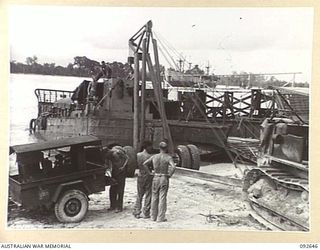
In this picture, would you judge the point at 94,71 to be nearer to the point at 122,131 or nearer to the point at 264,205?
the point at 122,131

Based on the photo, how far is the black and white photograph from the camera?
2258 mm

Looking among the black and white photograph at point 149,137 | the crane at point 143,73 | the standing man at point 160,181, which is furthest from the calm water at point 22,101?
the standing man at point 160,181

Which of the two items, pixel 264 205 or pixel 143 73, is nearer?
pixel 264 205

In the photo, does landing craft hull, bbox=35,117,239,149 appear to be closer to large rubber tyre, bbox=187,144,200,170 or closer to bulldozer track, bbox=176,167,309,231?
large rubber tyre, bbox=187,144,200,170

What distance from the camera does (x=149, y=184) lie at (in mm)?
2352

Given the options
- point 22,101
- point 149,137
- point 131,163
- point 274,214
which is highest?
point 22,101

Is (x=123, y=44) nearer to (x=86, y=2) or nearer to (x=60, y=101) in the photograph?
(x=86, y=2)

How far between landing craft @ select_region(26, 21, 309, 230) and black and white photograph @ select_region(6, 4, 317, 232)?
0.01m

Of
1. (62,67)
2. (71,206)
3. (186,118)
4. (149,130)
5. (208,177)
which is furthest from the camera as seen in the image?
(186,118)

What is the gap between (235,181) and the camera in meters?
2.53

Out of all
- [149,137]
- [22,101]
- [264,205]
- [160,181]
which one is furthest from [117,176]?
[264,205]

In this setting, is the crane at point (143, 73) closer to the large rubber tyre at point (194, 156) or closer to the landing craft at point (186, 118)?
the landing craft at point (186, 118)

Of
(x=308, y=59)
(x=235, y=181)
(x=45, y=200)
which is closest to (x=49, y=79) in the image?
(x=45, y=200)

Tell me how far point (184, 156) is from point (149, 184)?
35 centimetres
